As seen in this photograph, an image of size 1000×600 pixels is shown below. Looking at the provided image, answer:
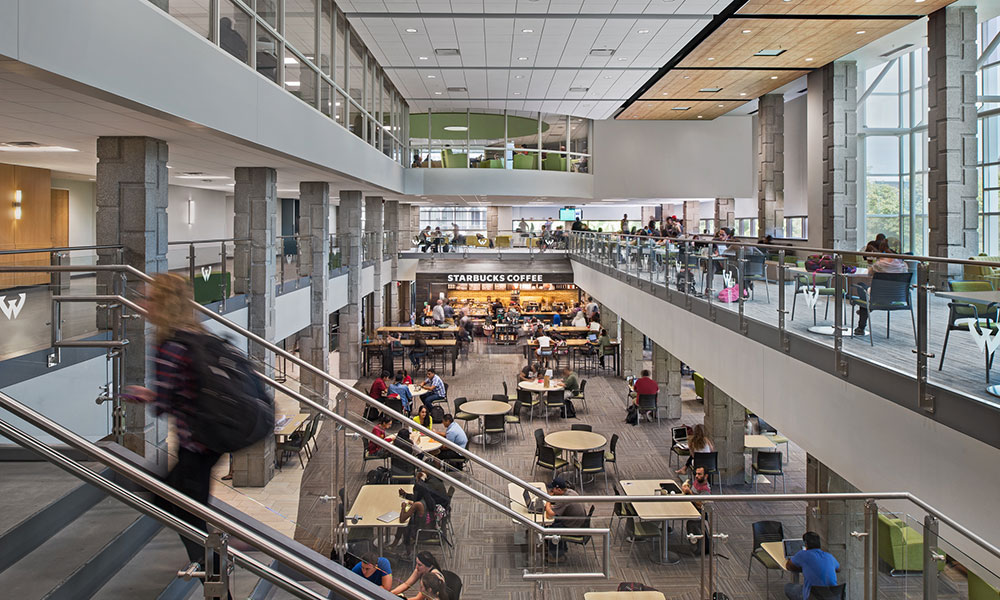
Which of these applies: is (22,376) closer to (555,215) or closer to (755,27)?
(755,27)

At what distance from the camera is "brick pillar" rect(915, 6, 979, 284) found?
10.9 metres

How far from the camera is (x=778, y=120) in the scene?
61.5 ft

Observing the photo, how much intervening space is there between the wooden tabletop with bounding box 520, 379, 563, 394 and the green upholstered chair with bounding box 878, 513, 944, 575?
11.1 metres

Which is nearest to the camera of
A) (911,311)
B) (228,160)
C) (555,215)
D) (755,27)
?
(911,311)

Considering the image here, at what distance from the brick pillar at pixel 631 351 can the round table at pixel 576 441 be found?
687cm

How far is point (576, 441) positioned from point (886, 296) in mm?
6947

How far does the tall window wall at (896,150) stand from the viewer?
53.4ft

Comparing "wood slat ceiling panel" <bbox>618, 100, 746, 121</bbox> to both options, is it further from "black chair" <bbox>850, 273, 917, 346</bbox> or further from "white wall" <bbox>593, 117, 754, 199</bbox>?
"black chair" <bbox>850, 273, 917, 346</bbox>

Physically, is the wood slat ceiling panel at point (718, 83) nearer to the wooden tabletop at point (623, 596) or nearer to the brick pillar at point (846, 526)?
the brick pillar at point (846, 526)

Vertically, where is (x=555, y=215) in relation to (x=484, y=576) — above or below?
above

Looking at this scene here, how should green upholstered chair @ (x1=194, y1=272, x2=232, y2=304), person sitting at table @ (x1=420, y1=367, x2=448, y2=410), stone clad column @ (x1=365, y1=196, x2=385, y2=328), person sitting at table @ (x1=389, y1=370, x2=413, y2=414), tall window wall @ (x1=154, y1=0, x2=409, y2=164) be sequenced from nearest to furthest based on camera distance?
tall window wall @ (x1=154, y1=0, x2=409, y2=164) < green upholstered chair @ (x1=194, y1=272, x2=232, y2=304) < person sitting at table @ (x1=389, y1=370, x2=413, y2=414) < person sitting at table @ (x1=420, y1=367, x2=448, y2=410) < stone clad column @ (x1=365, y1=196, x2=385, y2=328)

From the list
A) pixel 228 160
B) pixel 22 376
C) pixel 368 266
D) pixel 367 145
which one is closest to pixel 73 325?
pixel 22 376

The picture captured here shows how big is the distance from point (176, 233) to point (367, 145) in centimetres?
684

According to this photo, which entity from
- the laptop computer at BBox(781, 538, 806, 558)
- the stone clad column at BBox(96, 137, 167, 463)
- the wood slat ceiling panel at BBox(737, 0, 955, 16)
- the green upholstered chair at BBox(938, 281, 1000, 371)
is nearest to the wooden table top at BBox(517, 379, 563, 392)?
the wood slat ceiling panel at BBox(737, 0, 955, 16)
